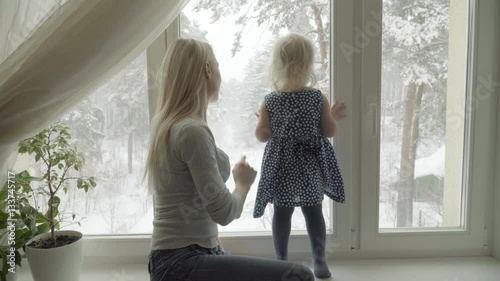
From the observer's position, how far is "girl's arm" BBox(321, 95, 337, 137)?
1.61 m

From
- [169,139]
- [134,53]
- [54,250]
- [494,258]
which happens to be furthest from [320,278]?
[134,53]

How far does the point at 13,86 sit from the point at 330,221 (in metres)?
1.31

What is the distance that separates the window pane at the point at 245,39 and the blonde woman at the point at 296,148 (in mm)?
110

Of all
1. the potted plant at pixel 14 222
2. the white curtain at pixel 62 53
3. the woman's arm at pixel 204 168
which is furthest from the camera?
the potted plant at pixel 14 222

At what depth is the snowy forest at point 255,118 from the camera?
1.69 meters

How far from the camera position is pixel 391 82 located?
1722mm

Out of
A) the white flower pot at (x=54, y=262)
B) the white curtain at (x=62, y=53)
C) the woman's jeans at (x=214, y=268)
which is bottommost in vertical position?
the white flower pot at (x=54, y=262)

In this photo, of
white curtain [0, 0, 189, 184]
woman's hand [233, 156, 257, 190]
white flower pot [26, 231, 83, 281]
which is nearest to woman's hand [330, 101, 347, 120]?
woman's hand [233, 156, 257, 190]

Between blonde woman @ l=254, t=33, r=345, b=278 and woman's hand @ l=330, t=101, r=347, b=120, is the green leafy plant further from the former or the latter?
woman's hand @ l=330, t=101, r=347, b=120

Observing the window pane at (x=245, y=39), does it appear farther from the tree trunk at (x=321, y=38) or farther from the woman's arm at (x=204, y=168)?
the woman's arm at (x=204, y=168)

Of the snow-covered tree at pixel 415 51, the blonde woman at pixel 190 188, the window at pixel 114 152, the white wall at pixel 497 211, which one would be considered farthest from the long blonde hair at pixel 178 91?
the white wall at pixel 497 211

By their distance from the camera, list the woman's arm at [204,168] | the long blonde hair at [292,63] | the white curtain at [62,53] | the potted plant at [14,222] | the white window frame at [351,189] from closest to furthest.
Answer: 1. the woman's arm at [204,168]
2. the white curtain at [62,53]
3. the potted plant at [14,222]
4. the long blonde hair at [292,63]
5. the white window frame at [351,189]

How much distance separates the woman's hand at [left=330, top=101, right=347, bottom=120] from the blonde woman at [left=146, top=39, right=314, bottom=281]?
1.96ft

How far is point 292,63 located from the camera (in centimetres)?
157
